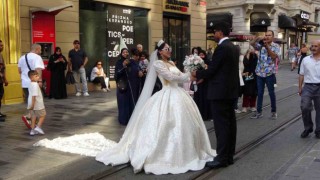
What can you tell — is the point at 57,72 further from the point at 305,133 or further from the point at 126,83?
the point at 305,133

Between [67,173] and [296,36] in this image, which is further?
[296,36]

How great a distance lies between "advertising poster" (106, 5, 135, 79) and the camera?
54.3 feet

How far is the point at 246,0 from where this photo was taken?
33.4 metres

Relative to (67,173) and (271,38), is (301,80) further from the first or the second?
(67,173)

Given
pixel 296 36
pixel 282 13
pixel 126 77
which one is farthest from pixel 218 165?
pixel 296 36

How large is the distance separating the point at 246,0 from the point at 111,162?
29.7 metres

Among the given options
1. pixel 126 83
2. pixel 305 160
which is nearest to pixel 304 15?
pixel 126 83

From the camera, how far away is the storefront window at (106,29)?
1562cm

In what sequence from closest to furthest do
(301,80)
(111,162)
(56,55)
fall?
1. (111,162)
2. (301,80)
3. (56,55)

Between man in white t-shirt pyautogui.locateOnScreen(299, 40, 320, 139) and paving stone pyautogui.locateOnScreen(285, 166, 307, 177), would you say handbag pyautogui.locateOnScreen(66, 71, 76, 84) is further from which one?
paving stone pyautogui.locateOnScreen(285, 166, 307, 177)

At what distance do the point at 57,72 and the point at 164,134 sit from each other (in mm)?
8317

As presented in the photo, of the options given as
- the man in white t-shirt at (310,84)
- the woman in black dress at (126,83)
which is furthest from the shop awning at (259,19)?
the man in white t-shirt at (310,84)

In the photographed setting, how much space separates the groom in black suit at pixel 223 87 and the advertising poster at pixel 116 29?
11103 millimetres

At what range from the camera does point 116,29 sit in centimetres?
1683
